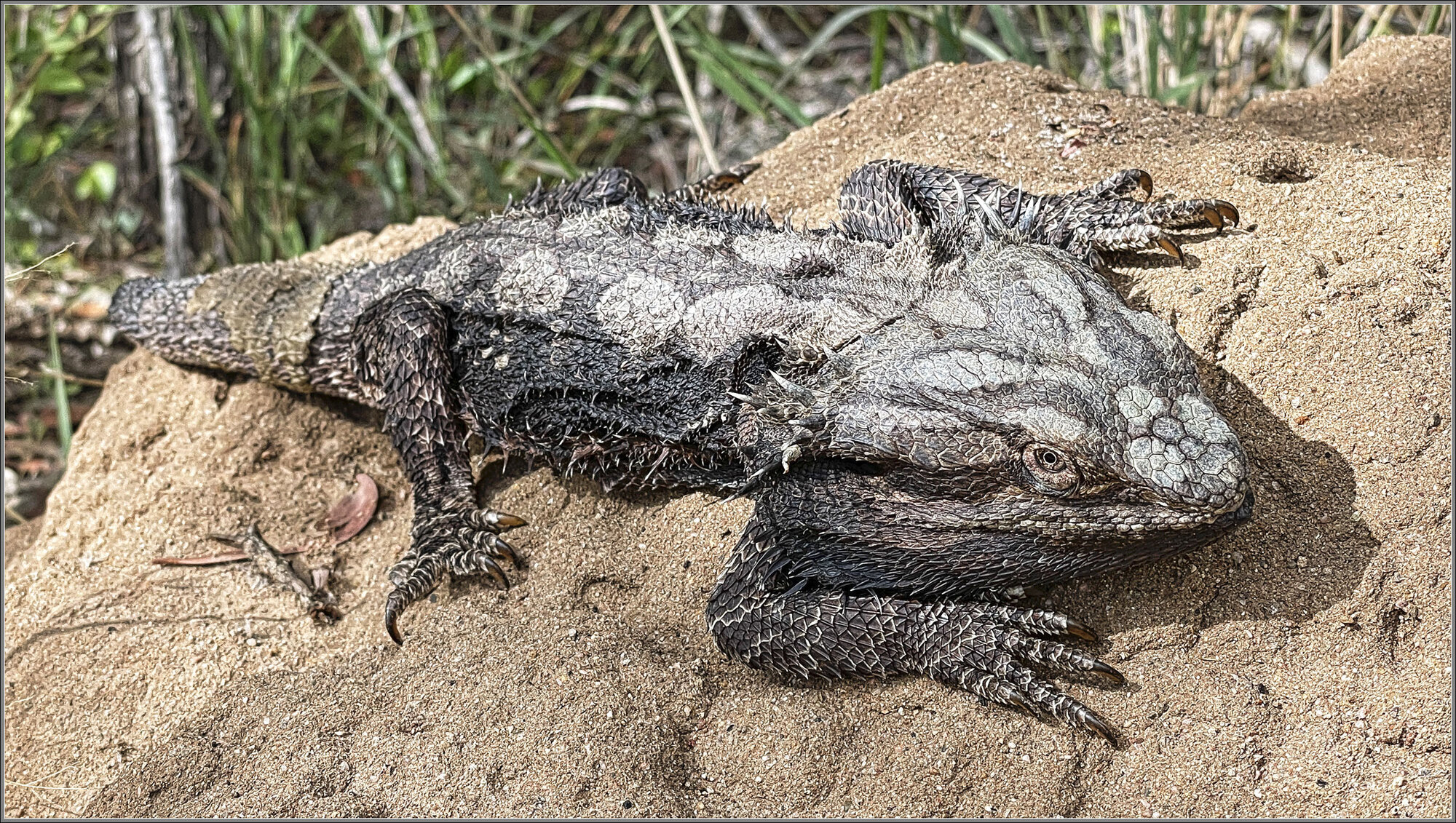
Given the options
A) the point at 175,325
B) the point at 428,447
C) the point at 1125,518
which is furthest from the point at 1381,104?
the point at 175,325

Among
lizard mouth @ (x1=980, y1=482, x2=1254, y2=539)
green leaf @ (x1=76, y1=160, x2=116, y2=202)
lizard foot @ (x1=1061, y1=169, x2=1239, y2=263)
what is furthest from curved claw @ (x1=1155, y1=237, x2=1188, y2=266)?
green leaf @ (x1=76, y1=160, x2=116, y2=202)

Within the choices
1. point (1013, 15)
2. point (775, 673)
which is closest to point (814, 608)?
point (775, 673)

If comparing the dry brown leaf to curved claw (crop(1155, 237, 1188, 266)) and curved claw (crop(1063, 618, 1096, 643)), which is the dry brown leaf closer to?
curved claw (crop(1063, 618, 1096, 643))

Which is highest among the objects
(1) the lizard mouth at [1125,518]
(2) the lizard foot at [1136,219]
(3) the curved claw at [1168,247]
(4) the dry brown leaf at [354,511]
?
(2) the lizard foot at [1136,219]

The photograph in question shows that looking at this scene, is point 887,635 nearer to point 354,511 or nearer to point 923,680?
point 923,680

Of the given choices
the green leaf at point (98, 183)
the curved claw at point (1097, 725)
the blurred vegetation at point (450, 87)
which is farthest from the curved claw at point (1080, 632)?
the green leaf at point (98, 183)

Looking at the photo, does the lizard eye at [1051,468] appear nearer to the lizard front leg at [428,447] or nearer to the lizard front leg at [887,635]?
the lizard front leg at [887,635]

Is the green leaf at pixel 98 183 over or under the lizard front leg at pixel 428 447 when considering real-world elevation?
under
